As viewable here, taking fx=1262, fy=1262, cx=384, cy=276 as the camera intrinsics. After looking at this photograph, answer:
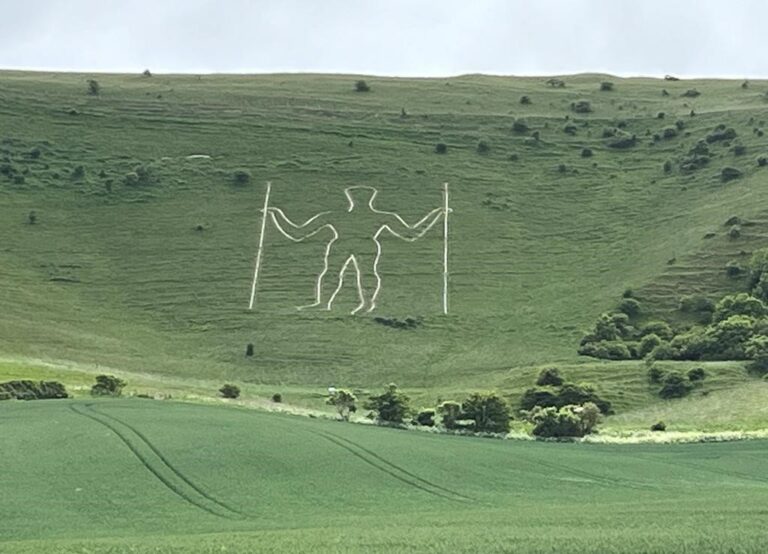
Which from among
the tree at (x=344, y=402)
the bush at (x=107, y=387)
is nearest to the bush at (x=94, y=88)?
the bush at (x=107, y=387)

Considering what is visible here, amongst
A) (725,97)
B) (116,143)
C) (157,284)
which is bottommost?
(157,284)

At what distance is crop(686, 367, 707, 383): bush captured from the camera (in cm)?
5908

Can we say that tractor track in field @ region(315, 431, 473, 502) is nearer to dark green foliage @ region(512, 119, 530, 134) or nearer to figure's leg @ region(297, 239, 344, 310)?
figure's leg @ region(297, 239, 344, 310)

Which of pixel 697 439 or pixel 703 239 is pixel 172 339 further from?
pixel 697 439

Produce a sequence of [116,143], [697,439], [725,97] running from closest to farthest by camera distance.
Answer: [697,439], [116,143], [725,97]

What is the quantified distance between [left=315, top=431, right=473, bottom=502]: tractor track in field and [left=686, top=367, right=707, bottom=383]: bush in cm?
2682

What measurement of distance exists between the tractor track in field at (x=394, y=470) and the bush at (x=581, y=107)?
8476cm

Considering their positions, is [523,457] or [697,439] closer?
[523,457]

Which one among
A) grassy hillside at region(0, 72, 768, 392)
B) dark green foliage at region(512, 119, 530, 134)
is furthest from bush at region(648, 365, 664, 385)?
dark green foliage at region(512, 119, 530, 134)

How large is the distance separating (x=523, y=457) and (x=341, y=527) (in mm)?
13647

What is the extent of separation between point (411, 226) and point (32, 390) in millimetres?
44551

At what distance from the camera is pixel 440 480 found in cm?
3022

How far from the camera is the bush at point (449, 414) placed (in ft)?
157

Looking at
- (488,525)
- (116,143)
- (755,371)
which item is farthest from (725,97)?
(488,525)
